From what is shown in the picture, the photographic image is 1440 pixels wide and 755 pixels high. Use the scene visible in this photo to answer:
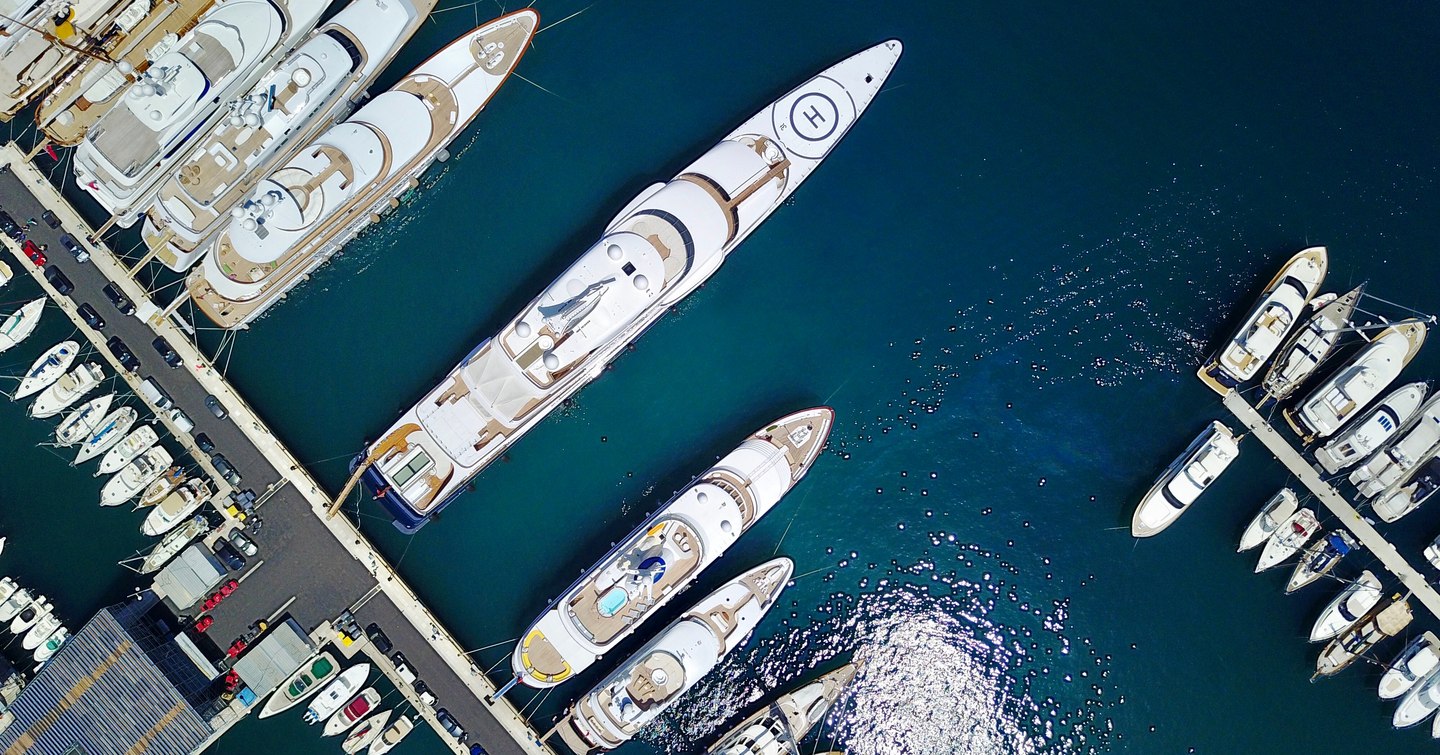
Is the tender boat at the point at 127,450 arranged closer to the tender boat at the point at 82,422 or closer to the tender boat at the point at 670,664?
the tender boat at the point at 82,422

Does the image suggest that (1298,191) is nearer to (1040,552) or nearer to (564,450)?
(1040,552)

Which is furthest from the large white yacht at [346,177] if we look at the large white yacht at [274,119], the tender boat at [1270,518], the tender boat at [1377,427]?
the tender boat at [1377,427]

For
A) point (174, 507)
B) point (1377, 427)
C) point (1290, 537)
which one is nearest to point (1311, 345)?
point (1377, 427)

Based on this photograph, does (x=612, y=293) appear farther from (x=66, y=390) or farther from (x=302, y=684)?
(x=66, y=390)

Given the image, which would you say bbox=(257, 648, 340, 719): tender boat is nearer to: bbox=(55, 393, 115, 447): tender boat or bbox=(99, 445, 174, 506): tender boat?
bbox=(99, 445, 174, 506): tender boat

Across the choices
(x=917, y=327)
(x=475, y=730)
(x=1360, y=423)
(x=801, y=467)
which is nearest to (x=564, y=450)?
(x=801, y=467)
